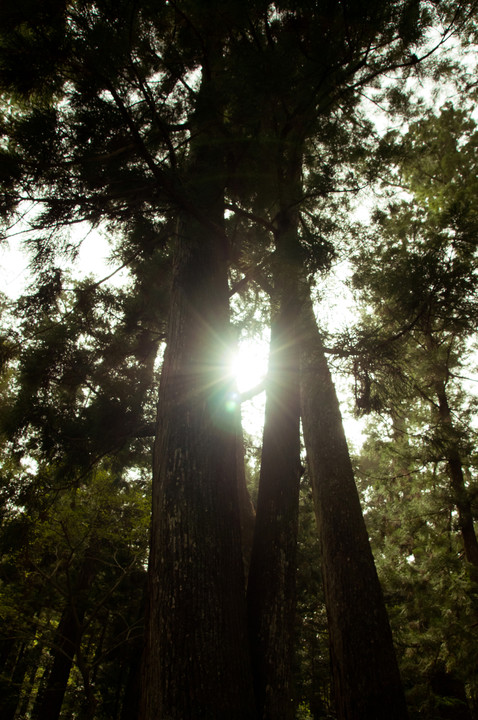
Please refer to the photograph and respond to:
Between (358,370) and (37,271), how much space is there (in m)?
3.59

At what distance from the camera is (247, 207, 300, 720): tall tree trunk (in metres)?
2.29

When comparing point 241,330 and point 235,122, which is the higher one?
point 241,330

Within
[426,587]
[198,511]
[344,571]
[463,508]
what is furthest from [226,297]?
[426,587]

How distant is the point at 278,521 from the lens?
279cm

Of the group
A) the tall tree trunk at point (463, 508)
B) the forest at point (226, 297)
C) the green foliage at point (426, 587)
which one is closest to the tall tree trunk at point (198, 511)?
the forest at point (226, 297)

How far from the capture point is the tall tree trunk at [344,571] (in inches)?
111

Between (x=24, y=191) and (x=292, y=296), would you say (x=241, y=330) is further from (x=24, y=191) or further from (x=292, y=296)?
(x=24, y=191)

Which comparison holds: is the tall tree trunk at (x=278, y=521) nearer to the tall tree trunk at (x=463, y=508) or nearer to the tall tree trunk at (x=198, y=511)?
the tall tree trunk at (x=198, y=511)

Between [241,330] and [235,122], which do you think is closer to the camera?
[235,122]

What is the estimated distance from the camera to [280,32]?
3508mm

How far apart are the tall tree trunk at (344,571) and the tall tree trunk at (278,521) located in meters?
0.52

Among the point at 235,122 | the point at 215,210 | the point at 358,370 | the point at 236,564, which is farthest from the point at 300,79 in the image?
the point at 236,564

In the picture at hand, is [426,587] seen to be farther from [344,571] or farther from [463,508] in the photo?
[344,571]

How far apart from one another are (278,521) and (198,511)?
794 mm
